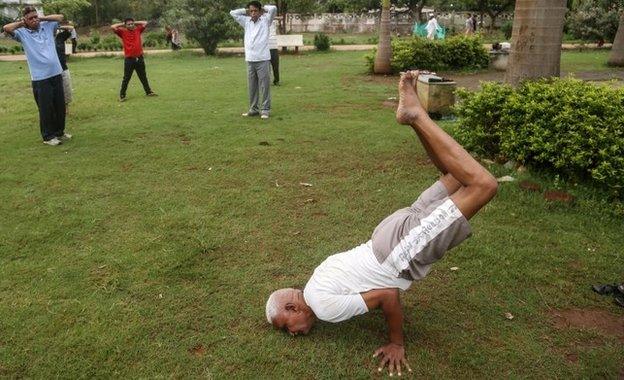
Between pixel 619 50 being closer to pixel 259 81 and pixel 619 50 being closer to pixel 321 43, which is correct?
pixel 321 43

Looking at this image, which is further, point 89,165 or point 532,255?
point 89,165

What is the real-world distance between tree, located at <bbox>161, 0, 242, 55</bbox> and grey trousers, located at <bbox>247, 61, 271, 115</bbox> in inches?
488

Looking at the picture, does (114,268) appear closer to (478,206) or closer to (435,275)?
(435,275)

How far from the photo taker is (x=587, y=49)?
21312mm

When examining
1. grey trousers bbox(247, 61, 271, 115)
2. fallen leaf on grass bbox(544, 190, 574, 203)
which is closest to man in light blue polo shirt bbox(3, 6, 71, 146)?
grey trousers bbox(247, 61, 271, 115)

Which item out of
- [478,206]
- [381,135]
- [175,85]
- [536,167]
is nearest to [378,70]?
[175,85]

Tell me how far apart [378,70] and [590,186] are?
30.5 ft

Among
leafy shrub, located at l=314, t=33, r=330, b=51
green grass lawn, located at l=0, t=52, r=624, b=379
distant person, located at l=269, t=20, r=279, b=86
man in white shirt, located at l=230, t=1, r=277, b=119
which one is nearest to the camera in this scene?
green grass lawn, located at l=0, t=52, r=624, b=379

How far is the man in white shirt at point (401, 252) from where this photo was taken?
8.84 feet

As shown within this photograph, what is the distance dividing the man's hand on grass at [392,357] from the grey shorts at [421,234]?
0.41m

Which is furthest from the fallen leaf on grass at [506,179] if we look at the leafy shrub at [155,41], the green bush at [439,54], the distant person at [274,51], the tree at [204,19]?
the leafy shrub at [155,41]

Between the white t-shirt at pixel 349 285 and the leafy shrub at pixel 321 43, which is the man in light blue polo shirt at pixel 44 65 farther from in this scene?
the leafy shrub at pixel 321 43

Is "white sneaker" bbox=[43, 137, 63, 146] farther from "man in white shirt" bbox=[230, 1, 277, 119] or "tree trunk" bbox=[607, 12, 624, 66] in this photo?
"tree trunk" bbox=[607, 12, 624, 66]

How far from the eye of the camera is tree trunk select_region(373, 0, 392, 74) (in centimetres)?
1340
